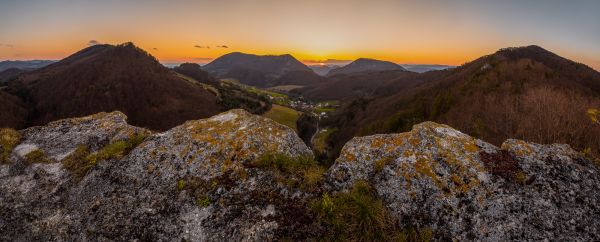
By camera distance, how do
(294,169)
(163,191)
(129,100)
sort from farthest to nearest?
1. (129,100)
2. (294,169)
3. (163,191)

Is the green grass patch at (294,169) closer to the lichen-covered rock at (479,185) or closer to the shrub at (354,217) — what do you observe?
the lichen-covered rock at (479,185)

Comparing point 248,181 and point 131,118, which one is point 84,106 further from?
point 248,181

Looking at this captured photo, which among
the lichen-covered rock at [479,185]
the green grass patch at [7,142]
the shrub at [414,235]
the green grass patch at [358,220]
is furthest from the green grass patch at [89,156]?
the shrub at [414,235]

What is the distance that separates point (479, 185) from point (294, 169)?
457cm

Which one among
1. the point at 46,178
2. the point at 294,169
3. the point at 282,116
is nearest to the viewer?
the point at 294,169

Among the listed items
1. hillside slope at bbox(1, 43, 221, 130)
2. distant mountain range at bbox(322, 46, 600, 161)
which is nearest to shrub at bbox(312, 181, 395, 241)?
distant mountain range at bbox(322, 46, 600, 161)

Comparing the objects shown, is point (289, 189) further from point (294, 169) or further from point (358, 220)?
point (358, 220)

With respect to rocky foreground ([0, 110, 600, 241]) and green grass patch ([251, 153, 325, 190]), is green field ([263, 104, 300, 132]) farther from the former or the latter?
green grass patch ([251, 153, 325, 190])

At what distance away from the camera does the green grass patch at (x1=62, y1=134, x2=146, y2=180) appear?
8.35 metres

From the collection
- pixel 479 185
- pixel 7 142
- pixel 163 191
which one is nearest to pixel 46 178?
pixel 7 142

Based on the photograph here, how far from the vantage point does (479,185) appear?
6.69 m

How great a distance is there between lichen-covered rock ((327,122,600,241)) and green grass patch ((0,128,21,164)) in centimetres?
1030

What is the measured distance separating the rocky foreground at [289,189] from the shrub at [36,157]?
0.13 ft

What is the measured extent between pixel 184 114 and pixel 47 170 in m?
161
